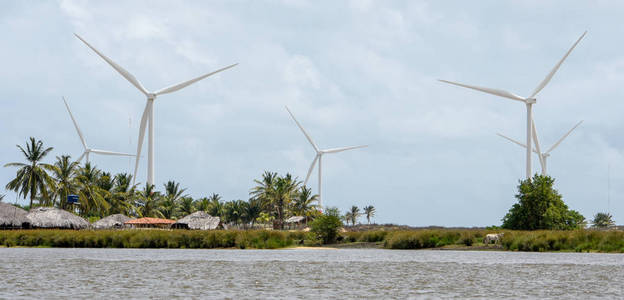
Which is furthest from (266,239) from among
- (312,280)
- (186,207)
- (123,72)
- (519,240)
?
(186,207)

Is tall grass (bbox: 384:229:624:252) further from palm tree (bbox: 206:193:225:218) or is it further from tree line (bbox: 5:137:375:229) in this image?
palm tree (bbox: 206:193:225:218)

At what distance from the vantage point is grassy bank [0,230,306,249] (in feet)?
205

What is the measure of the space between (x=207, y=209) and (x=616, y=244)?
90926 millimetres

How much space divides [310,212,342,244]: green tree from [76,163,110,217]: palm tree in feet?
128

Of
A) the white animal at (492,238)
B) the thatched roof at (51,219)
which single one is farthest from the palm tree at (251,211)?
the white animal at (492,238)

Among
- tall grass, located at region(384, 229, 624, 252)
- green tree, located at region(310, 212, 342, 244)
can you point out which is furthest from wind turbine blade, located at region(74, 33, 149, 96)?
tall grass, located at region(384, 229, 624, 252)

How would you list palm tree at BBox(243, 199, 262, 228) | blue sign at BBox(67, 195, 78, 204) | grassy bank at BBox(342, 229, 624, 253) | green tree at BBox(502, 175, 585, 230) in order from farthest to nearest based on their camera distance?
1. palm tree at BBox(243, 199, 262, 228)
2. blue sign at BBox(67, 195, 78, 204)
3. green tree at BBox(502, 175, 585, 230)
4. grassy bank at BBox(342, 229, 624, 253)

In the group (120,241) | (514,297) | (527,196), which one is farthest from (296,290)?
(527,196)

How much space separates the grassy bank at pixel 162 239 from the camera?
6246 cm

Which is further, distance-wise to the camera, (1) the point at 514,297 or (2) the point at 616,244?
(2) the point at 616,244

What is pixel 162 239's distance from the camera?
63.3 m

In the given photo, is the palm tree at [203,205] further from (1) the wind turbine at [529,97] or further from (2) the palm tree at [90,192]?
(1) the wind turbine at [529,97]

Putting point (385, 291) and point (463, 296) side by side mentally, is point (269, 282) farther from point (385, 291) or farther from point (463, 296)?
point (463, 296)

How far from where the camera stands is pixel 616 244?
171 feet
